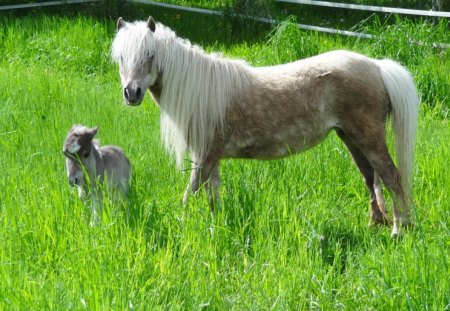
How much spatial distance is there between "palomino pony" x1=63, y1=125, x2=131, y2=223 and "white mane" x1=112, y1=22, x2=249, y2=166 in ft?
1.73

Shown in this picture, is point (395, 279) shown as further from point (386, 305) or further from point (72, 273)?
point (72, 273)

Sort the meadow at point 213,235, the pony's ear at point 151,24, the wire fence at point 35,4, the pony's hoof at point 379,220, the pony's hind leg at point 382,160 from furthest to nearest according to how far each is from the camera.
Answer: the wire fence at point 35,4 → the pony's hoof at point 379,220 → the pony's hind leg at point 382,160 → the pony's ear at point 151,24 → the meadow at point 213,235

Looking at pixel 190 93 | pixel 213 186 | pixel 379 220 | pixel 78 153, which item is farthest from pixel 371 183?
pixel 78 153

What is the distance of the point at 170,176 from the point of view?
19.2 feet

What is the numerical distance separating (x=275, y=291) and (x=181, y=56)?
6.75 feet

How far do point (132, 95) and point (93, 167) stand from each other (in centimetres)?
64

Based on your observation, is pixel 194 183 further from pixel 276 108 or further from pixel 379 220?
pixel 379 220

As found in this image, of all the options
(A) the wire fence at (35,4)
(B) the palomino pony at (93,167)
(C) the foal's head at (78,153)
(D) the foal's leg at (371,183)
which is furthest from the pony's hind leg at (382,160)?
(A) the wire fence at (35,4)

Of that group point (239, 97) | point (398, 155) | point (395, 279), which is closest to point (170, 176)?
point (239, 97)

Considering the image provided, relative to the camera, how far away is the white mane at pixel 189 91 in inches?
205

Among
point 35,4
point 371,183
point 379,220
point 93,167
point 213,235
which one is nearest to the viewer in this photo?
point 213,235

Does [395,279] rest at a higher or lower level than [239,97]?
lower

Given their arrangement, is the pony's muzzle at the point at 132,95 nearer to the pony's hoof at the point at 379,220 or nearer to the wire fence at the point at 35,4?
the pony's hoof at the point at 379,220

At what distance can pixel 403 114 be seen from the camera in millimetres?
5387
